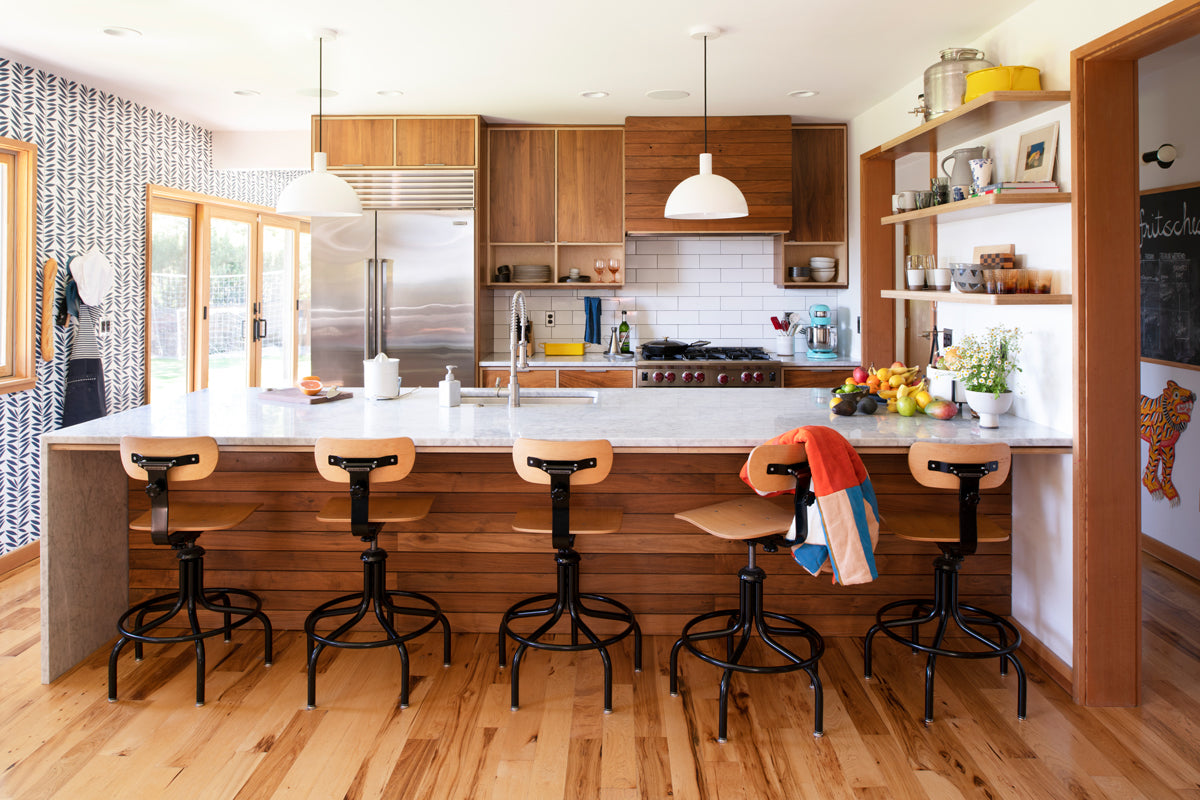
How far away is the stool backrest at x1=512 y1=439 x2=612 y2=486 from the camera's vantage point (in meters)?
2.89

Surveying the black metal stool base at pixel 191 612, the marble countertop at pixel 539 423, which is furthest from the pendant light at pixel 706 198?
the black metal stool base at pixel 191 612

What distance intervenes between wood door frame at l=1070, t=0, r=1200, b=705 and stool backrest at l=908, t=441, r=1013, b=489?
342 mm

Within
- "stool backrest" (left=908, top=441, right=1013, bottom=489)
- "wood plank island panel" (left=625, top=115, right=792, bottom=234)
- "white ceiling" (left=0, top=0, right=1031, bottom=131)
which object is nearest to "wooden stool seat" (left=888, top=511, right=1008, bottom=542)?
"stool backrest" (left=908, top=441, right=1013, bottom=489)

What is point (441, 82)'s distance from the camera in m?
5.06

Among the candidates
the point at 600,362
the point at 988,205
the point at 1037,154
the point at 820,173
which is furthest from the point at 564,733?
the point at 820,173

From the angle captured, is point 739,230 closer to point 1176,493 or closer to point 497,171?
point 497,171

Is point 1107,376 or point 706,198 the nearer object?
point 1107,376

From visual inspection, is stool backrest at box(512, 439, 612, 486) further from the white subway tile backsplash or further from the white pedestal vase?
the white subway tile backsplash

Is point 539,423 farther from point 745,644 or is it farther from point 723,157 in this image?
point 723,157

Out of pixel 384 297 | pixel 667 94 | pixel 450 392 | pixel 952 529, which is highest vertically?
pixel 667 94

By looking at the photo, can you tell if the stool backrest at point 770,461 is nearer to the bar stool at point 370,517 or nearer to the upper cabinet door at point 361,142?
the bar stool at point 370,517

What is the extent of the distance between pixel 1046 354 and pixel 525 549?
207 cm

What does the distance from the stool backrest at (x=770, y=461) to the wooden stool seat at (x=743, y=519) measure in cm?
17

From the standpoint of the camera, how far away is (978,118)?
11.4 ft
